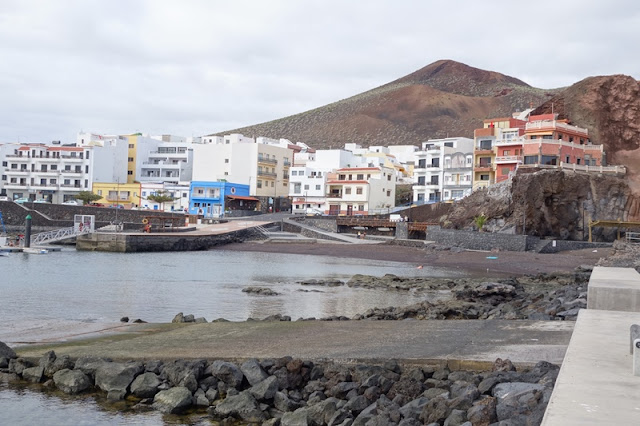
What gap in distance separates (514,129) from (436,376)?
64.3m

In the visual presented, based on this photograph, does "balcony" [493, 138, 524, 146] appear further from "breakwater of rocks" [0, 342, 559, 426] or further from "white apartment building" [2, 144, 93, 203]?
"breakwater of rocks" [0, 342, 559, 426]

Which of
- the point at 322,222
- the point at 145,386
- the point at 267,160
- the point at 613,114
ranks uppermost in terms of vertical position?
the point at 613,114

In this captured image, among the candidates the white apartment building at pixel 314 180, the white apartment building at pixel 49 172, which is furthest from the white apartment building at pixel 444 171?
the white apartment building at pixel 49 172

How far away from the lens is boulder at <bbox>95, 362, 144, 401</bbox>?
10.1m

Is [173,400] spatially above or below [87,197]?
below

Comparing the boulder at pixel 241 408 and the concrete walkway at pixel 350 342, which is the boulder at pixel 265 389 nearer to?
the boulder at pixel 241 408

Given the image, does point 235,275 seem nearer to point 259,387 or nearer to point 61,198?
point 259,387

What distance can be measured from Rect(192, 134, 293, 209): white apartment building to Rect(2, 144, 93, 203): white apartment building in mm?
15568

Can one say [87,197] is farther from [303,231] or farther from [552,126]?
[552,126]

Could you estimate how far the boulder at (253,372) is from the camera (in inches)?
385

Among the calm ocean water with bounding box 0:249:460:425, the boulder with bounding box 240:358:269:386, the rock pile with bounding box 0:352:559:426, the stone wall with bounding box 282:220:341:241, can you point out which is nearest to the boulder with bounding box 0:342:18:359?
the rock pile with bounding box 0:352:559:426

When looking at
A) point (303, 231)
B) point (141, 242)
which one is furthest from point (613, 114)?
point (141, 242)

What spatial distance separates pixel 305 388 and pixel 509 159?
6049cm

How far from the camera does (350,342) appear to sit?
1170cm
